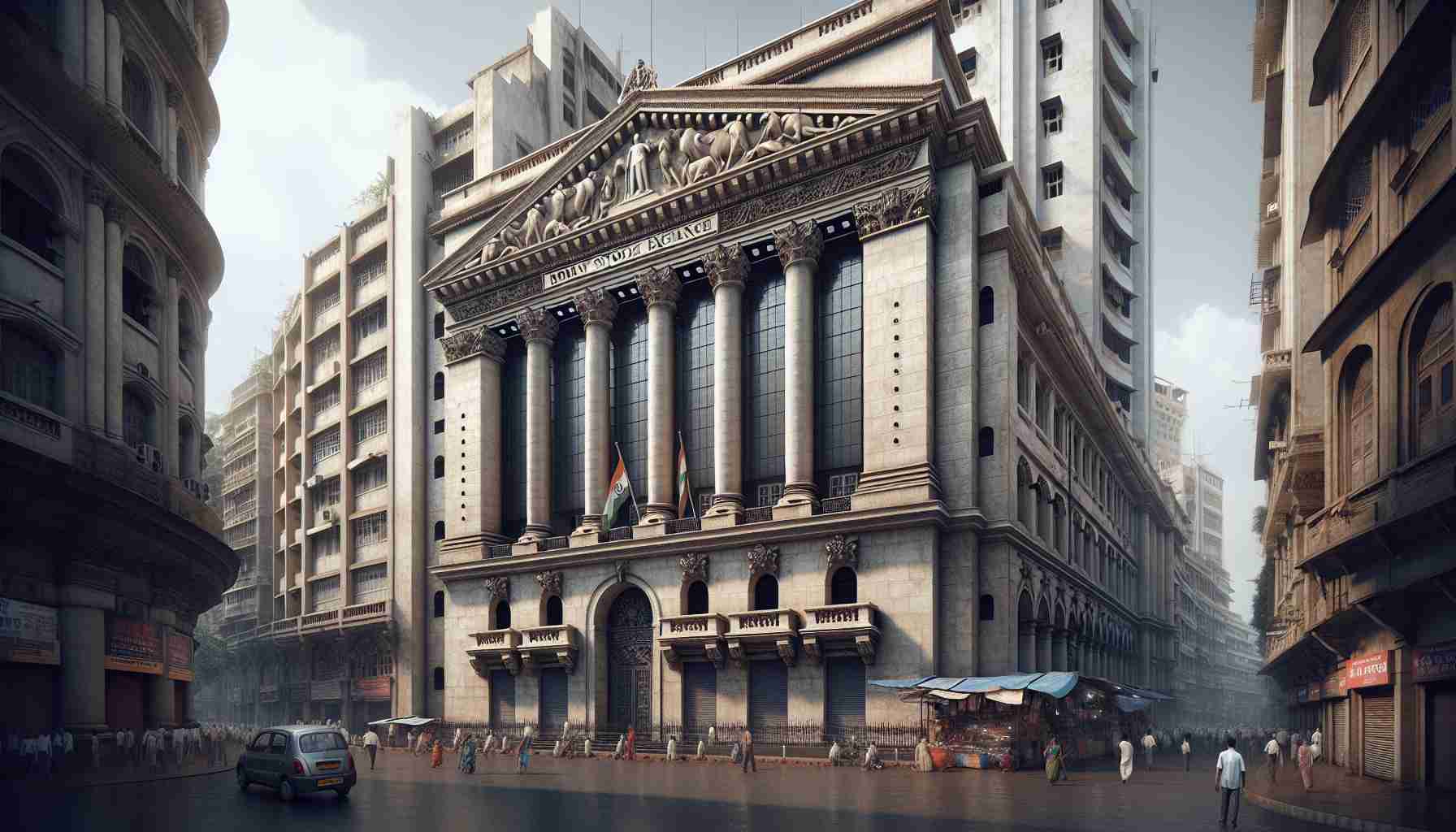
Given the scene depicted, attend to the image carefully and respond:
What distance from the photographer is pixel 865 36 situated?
4544 cm

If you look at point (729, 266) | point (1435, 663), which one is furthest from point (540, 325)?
point (1435, 663)

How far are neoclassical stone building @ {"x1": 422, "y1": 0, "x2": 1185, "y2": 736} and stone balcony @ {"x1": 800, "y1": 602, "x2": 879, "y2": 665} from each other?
0.16m

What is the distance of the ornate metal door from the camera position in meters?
46.8

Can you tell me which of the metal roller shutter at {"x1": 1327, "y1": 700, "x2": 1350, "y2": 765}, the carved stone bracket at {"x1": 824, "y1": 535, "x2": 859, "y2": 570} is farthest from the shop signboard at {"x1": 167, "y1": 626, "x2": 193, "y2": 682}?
the metal roller shutter at {"x1": 1327, "y1": 700, "x2": 1350, "y2": 765}

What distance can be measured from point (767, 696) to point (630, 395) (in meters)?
16.4

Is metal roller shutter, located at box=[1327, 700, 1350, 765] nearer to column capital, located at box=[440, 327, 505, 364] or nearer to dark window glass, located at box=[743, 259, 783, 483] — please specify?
dark window glass, located at box=[743, 259, 783, 483]

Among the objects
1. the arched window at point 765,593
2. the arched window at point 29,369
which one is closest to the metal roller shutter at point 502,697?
the arched window at point 765,593

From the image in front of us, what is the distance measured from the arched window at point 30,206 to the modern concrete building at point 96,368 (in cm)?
6

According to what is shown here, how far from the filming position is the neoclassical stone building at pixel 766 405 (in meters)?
40.5

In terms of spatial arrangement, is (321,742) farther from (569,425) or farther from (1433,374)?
(1433,374)

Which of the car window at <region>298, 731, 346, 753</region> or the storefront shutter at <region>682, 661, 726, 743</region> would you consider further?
the storefront shutter at <region>682, 661, 726, 743</region>

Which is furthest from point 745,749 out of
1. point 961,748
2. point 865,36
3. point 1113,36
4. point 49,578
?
point 1113,36

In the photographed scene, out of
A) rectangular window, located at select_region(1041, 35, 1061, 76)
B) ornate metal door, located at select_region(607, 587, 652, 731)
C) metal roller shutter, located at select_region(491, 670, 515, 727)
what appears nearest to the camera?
ornate metal door, located at select_region(607, 587, 652, 731)

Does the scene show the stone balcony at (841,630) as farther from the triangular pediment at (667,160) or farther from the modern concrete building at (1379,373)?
the triangular pediment at (667,160)
